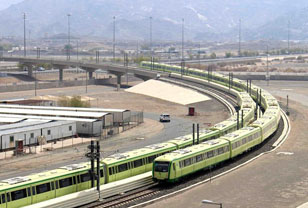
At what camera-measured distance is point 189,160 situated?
4575 centimetres

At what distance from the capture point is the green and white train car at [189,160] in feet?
143

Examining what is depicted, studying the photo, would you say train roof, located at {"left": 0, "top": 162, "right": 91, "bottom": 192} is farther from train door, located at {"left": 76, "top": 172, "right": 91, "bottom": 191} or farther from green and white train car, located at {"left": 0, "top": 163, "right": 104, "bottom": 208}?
train door, located at {"left": 76, "top": 172, "right": 91, "bottom": 191}

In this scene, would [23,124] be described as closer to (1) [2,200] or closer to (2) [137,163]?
(2) [137,163]

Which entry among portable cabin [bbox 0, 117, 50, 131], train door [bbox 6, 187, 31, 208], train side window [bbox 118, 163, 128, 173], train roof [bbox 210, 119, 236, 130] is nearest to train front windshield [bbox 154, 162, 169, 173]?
train side window [bbox 118, 163, 128, 173]

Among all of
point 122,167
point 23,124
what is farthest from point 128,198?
point 23,124

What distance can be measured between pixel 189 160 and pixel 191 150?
3.97 ft

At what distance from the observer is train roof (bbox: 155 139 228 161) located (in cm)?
4394

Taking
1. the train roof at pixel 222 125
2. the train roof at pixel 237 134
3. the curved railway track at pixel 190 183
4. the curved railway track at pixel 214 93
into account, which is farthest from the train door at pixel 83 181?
the curved railway track at pixel 214 93

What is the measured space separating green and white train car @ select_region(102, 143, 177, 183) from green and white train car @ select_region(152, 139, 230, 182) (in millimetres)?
1633

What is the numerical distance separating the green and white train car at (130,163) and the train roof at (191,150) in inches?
67.6

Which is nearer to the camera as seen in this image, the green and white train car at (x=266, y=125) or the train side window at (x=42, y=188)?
the train side window at (x=42, y=188)

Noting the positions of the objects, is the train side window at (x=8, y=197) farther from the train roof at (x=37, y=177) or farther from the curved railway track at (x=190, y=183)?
the curved railway track at (x=190, y=183)

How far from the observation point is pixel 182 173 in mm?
45031

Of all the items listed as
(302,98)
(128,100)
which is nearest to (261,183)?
(128,100)
